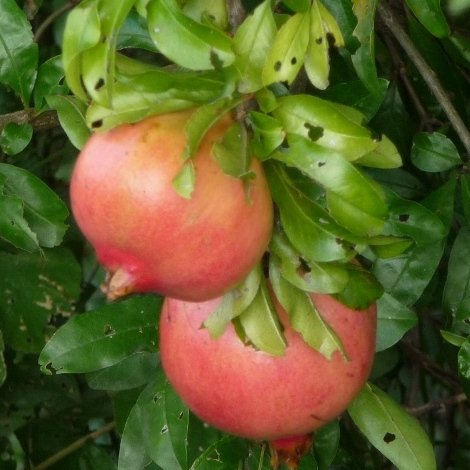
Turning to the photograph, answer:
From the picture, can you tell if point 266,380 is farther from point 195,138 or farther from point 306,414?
point 195,138

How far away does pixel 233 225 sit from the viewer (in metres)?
0.69

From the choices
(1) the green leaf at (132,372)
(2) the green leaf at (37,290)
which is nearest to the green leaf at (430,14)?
(1) the green leaf at (132,372)

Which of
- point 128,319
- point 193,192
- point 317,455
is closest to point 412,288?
point 317,455

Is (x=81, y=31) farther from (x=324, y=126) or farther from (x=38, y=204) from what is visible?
(x=38, y=204)

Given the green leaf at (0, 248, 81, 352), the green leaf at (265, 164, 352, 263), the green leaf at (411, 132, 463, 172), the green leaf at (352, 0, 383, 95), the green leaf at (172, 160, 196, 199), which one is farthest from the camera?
the green leaf at (0, 248, 81, 352)

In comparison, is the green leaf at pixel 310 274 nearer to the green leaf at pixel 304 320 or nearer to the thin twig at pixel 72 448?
the green leaf at pixel 304 320

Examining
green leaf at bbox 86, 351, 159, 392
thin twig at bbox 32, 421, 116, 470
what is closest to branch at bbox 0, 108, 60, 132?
green leaf at bbox 86, 351, 159, 392

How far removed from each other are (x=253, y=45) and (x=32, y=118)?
458 mm

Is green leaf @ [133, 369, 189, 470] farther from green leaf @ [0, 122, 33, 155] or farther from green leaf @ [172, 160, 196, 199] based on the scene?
green leaf @ [172, 160, 196, 199]

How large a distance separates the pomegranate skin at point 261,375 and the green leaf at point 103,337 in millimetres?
299

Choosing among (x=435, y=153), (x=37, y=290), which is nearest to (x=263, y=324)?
(x=435, y=153)

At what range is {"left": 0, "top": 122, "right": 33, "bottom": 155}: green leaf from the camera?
3.57 ft

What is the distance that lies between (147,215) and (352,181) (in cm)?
18

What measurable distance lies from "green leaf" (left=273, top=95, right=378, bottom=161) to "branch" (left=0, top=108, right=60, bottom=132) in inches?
17.6
